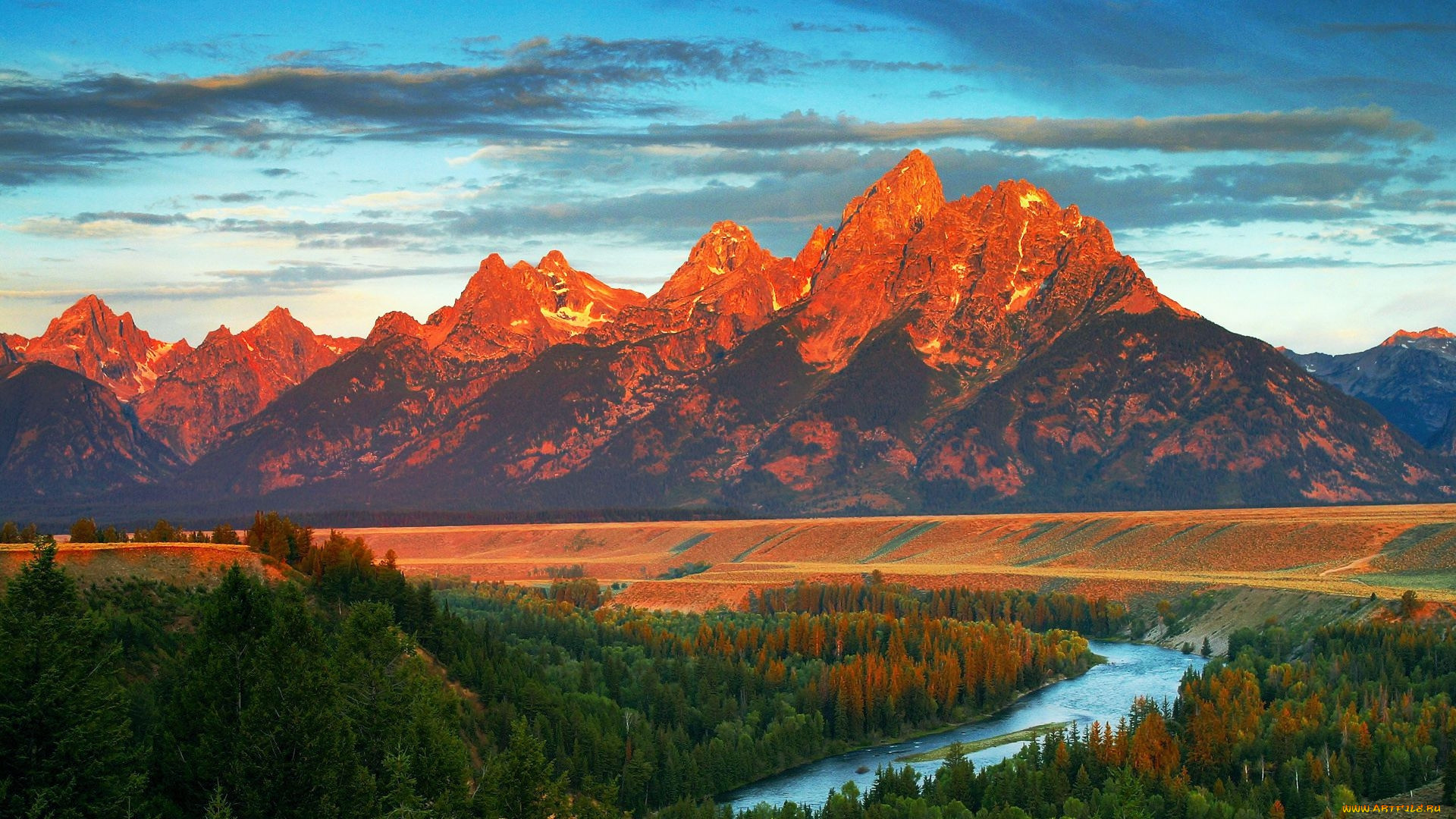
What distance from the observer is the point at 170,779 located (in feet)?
237

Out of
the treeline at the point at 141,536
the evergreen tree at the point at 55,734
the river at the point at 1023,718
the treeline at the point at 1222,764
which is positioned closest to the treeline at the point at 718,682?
the river at the point at 1023,718

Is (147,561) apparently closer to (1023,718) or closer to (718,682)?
(718,682)

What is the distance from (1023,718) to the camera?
148 metres

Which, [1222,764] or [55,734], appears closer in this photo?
[55,734]

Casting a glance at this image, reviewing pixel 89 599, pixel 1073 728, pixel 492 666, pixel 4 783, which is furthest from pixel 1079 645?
pixel 4 783

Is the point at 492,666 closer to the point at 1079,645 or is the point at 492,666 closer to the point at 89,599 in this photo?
the point at 89,599

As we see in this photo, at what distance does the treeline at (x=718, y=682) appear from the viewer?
121000 millimetres

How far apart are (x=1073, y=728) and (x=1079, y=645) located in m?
61.7

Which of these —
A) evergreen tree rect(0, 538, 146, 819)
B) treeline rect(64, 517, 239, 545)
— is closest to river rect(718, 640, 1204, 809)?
treeline rect(64, 517, 239, 545)

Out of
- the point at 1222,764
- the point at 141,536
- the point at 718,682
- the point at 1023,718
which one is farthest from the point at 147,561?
the point at 1023,718

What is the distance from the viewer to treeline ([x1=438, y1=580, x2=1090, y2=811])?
12100cm

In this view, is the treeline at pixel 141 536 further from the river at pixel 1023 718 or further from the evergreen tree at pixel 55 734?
the evergreen tree at pixel 55 734

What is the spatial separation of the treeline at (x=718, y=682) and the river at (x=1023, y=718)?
235cm

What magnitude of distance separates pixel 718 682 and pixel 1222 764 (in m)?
54.3
